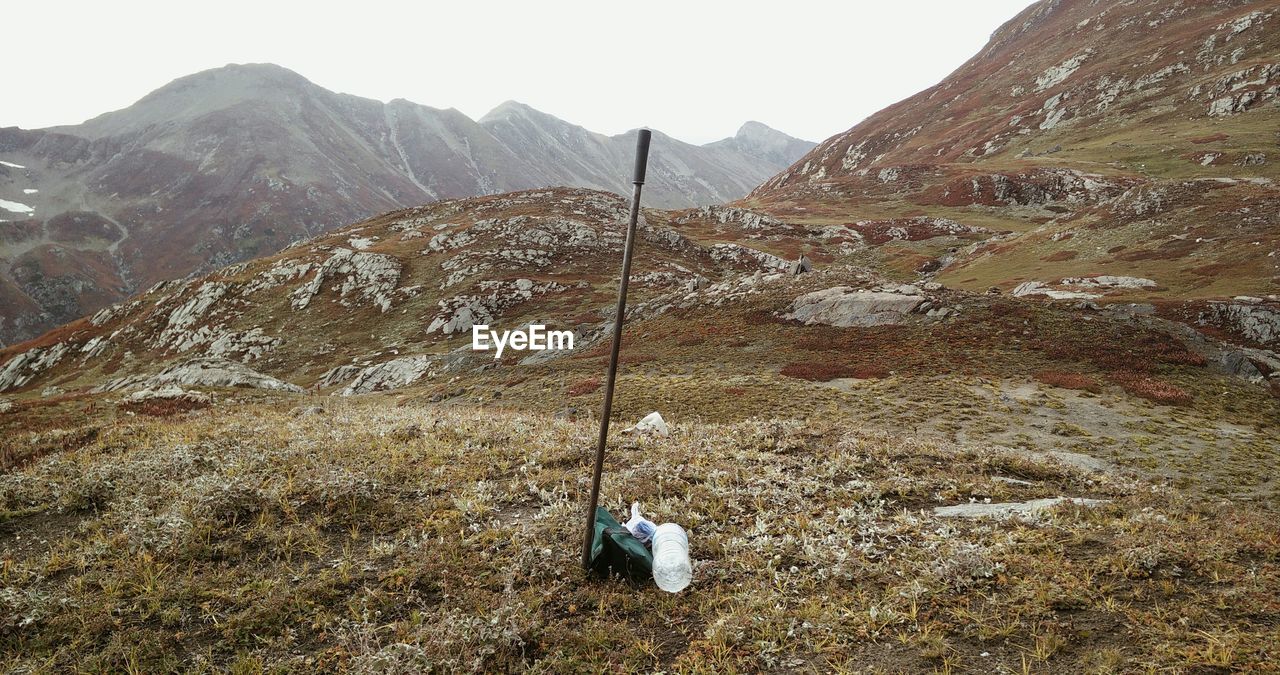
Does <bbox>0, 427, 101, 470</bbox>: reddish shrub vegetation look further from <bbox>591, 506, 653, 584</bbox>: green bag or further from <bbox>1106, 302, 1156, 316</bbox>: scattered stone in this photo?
<bbox>1106, 302, 1156, 316</bbox>: scattered stone

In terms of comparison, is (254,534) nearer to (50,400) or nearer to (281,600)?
(281,600)

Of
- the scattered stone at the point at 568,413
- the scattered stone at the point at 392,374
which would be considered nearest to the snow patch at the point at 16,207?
the scattered stone at the point at 392,374

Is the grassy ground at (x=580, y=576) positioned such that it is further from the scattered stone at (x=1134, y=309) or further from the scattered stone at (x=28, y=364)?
the scattered stone at (x=28, y=364)

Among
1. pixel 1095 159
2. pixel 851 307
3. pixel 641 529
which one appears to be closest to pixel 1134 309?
pixel 851 307

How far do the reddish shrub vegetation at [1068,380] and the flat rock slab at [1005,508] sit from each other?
52.1 ft

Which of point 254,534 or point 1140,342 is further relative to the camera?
point 1140,342

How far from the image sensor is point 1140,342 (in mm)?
26719

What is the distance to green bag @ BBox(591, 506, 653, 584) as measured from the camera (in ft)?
26.6

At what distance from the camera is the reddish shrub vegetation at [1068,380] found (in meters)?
22.8

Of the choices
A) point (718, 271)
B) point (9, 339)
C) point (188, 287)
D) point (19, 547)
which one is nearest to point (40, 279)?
point (9, 339)

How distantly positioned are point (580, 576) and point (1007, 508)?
8.45 m

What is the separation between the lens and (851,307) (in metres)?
34.2

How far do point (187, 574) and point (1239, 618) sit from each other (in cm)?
1431

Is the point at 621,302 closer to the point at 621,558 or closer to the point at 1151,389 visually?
the point at 621,558
